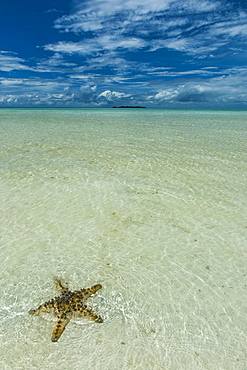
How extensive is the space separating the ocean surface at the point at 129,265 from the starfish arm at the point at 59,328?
6cm

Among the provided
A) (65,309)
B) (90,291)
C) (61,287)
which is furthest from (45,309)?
(90,291)

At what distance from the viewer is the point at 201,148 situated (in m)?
10.8

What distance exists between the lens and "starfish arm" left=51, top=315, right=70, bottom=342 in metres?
2.27

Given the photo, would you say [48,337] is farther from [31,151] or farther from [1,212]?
[31,151]

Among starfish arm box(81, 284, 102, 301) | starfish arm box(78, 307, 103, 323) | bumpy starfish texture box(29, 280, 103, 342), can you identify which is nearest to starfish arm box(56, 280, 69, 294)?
bumpy starfish texture box(29, 280, 103, 342)

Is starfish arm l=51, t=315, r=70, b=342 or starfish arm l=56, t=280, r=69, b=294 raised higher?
starfish arm l=51, t=315, r=70, b=342

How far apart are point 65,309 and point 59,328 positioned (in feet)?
0.65

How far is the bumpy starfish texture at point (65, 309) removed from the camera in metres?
2.35

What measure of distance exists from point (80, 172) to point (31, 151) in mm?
3697

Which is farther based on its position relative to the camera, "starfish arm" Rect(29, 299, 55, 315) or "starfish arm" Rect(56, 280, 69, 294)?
"starfish arm" Rect(56, 280, 69, 294)

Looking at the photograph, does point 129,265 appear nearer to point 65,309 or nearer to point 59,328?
point 65,309

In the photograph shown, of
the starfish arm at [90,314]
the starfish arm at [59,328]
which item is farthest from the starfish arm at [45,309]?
the starfish arm at [90,314]

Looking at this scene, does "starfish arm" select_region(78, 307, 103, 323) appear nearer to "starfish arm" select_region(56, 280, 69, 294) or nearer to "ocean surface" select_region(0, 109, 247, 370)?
"ocean surface" select_region(0, 109, 247, 370)

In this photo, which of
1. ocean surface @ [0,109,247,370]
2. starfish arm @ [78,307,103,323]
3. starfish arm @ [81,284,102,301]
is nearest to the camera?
ocean surface @ [0,109,247,370]
